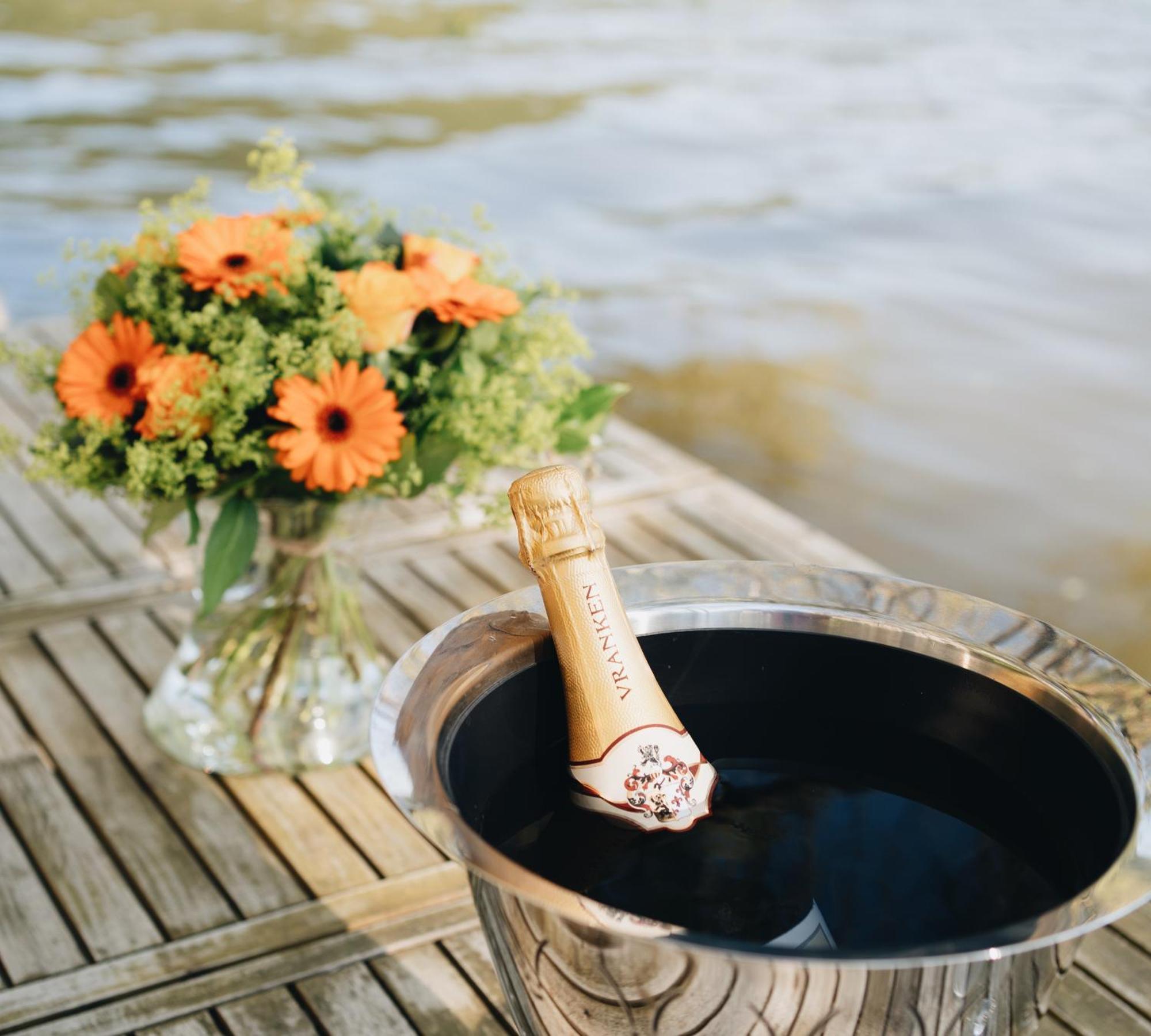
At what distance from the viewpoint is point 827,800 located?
34.6 inches

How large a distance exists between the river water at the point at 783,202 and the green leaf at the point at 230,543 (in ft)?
5.90

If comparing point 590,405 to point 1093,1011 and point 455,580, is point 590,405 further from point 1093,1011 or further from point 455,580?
point 1093,1011

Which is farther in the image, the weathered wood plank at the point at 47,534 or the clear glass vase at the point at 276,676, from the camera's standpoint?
the weathered wood plank at the point at 47,534

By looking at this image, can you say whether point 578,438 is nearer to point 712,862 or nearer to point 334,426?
point 334,426

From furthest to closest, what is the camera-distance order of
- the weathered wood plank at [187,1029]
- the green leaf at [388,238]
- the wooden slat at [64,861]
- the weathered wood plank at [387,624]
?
1. the weathered wood plank at [387,624]
2. the green leaf at [388,238]
3. the wooden slat at [64,861]
4. the weathered wood plank at [187,1029]

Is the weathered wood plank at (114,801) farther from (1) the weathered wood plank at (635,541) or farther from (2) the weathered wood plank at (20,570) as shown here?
(1) the weathered wood plank at (635,541)

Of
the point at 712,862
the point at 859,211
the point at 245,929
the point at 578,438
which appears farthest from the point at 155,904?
the point at 859,211

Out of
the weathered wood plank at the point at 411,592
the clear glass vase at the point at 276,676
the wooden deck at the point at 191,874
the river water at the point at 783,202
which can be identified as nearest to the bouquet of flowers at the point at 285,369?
the clear glass vase at the point at 276,676

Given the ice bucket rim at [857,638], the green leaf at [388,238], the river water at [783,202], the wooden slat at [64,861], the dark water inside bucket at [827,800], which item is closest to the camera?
the ice bucket rim at [857,638]

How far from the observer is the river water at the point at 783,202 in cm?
342

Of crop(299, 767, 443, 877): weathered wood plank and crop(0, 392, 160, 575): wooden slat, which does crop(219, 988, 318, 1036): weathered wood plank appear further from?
crop(0, 392, 160, 575): wooden slat

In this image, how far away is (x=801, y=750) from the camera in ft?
3.05

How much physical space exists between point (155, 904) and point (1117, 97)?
8786mm

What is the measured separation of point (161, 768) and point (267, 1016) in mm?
469
